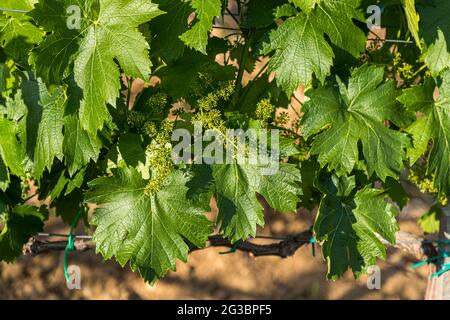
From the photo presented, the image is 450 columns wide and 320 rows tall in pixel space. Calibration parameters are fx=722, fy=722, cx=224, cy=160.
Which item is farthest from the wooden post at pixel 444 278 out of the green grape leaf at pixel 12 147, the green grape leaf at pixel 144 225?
the green grape leaf at pixel 12 147

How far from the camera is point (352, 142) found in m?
2.00

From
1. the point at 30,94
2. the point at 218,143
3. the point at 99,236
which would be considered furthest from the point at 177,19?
the point at 99,236

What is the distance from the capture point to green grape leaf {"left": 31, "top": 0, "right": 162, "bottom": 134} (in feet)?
5.88

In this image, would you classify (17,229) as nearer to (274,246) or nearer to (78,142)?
(78,142)

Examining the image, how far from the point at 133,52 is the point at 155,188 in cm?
41

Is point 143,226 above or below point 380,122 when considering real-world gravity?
below

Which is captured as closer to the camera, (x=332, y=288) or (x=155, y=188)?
(x=155, y=188)

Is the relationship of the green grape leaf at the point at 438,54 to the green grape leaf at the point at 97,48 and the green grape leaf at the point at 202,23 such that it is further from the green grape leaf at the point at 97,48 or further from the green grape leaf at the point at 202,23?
the green grape leaf at the point at 97,48

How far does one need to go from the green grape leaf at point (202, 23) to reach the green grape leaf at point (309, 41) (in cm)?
17

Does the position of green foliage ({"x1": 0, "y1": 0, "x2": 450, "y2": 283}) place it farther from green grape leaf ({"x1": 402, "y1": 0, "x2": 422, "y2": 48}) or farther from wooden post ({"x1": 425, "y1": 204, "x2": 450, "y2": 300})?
wooden post ({"x1": 425, "y1": 204, "x2": 450, "y2": 300})

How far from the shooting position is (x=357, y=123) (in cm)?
203

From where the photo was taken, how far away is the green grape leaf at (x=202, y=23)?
6.05ft

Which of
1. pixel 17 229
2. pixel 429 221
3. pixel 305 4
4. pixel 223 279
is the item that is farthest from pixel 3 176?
pixel 223 279
